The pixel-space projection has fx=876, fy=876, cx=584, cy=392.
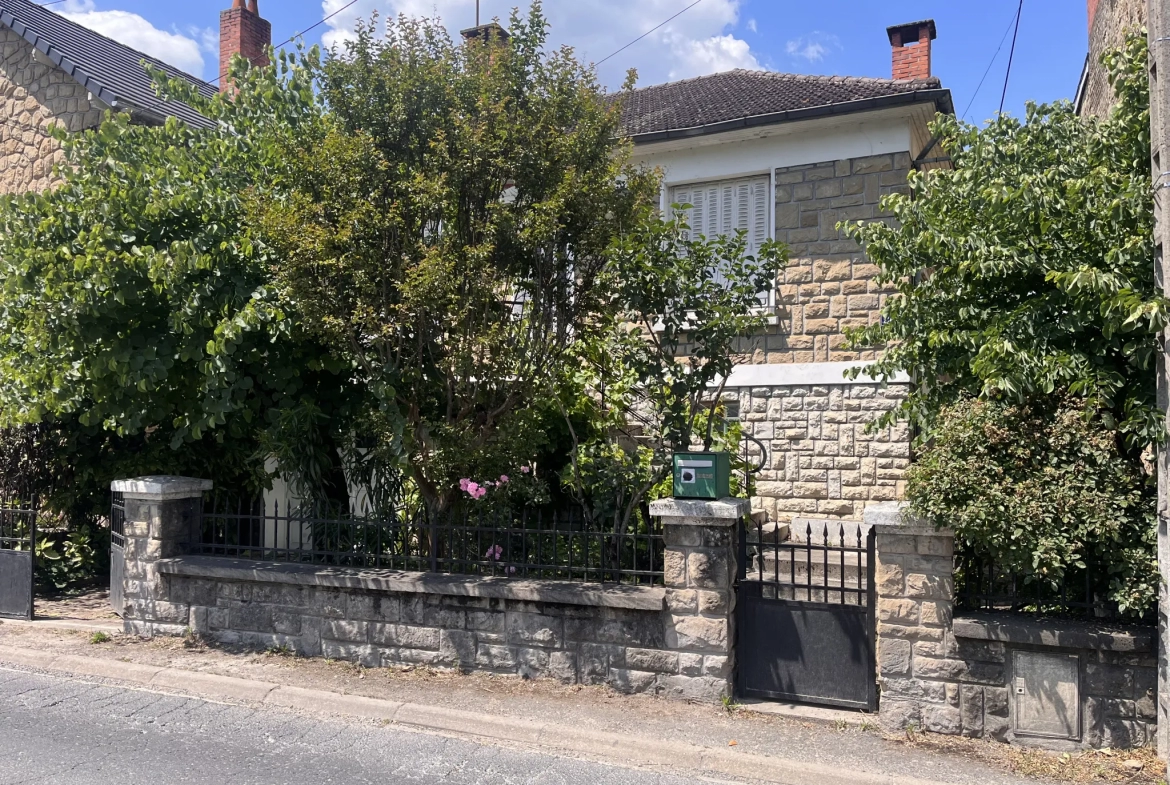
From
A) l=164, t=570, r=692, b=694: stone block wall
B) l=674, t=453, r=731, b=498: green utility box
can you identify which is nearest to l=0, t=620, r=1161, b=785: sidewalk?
l=164, t=570, r=692, b=694: stone block wall

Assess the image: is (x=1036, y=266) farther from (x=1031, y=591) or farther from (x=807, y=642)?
(x=807, y=642)

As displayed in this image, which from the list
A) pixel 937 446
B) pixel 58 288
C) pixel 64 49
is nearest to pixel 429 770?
pixel 937 446

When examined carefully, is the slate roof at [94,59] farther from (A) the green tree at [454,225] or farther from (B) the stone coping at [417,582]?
(B) the stone coping at [417,582]

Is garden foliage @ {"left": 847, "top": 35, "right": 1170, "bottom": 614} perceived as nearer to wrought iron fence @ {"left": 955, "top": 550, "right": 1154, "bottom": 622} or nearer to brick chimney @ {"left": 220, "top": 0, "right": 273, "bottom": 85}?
wrought iron fence @ {"left": 955, "top": 550, "right": 1154, "bottom": 622}

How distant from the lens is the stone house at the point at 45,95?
44.7 ft

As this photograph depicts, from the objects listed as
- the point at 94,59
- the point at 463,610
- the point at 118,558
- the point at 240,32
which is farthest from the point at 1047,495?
the point at 240,32

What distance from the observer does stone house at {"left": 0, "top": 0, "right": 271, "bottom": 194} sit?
44.7 ft

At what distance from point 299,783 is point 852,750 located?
3172mm

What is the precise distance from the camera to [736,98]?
39.5ft

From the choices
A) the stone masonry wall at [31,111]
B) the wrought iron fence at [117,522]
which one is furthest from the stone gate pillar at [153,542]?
the stone masonry wall at [31,111]

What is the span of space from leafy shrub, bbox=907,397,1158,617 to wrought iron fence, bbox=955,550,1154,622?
0.10 ft

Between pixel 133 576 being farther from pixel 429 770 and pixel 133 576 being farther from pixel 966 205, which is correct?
pixel 966 205

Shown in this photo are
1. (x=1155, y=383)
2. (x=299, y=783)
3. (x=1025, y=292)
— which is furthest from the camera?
(x=1025, y=292)

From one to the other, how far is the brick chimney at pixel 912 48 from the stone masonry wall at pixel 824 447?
6.30m
